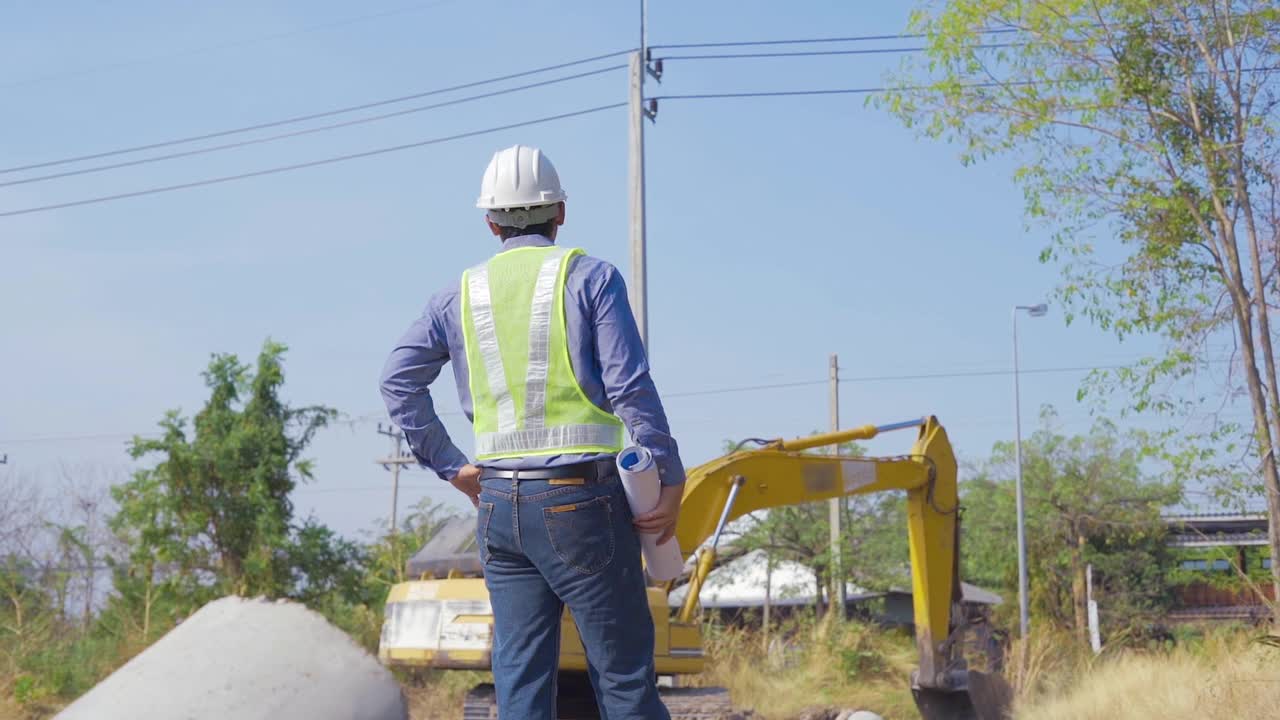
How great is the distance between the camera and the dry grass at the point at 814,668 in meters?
15.7

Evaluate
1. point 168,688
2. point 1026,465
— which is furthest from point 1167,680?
point 1026,465

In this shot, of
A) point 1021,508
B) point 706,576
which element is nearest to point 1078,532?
point 1021,508

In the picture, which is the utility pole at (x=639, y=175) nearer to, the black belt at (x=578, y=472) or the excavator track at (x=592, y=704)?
the excavator track at (x=592, y=704)

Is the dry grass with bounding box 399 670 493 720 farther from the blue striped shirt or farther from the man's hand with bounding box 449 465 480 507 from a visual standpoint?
the blue striped shirt

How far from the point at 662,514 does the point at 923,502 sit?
7739 millimetres

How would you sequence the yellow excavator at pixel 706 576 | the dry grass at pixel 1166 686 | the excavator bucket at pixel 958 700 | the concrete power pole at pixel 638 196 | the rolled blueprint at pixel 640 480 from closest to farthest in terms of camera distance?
the rolled blueprint at pixel 640 480, the dry grass at pixel 1166 686, the yellow excavator at pixel 706 576, the excavator bucket at pixel 958 700, the concrete power pole at pixel 638 196

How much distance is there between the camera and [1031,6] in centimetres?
1448

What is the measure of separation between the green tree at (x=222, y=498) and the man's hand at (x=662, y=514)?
44.3 feet

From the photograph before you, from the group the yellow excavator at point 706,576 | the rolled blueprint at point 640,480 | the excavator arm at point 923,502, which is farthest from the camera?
the excavator arm at point 923,502

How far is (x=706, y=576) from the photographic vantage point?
29.9 ft

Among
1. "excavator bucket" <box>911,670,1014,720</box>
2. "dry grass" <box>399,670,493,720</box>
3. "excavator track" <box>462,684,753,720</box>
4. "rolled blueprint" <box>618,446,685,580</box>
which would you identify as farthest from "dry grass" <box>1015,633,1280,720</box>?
"dry grass" <box>399,670,493,720</box>

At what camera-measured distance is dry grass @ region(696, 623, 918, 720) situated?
1567 cm

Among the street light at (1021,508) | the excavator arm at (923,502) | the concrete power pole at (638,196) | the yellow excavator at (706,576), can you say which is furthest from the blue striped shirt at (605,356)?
the street light at (1021,508)

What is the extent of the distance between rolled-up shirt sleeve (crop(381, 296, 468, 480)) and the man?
19 centimetres
